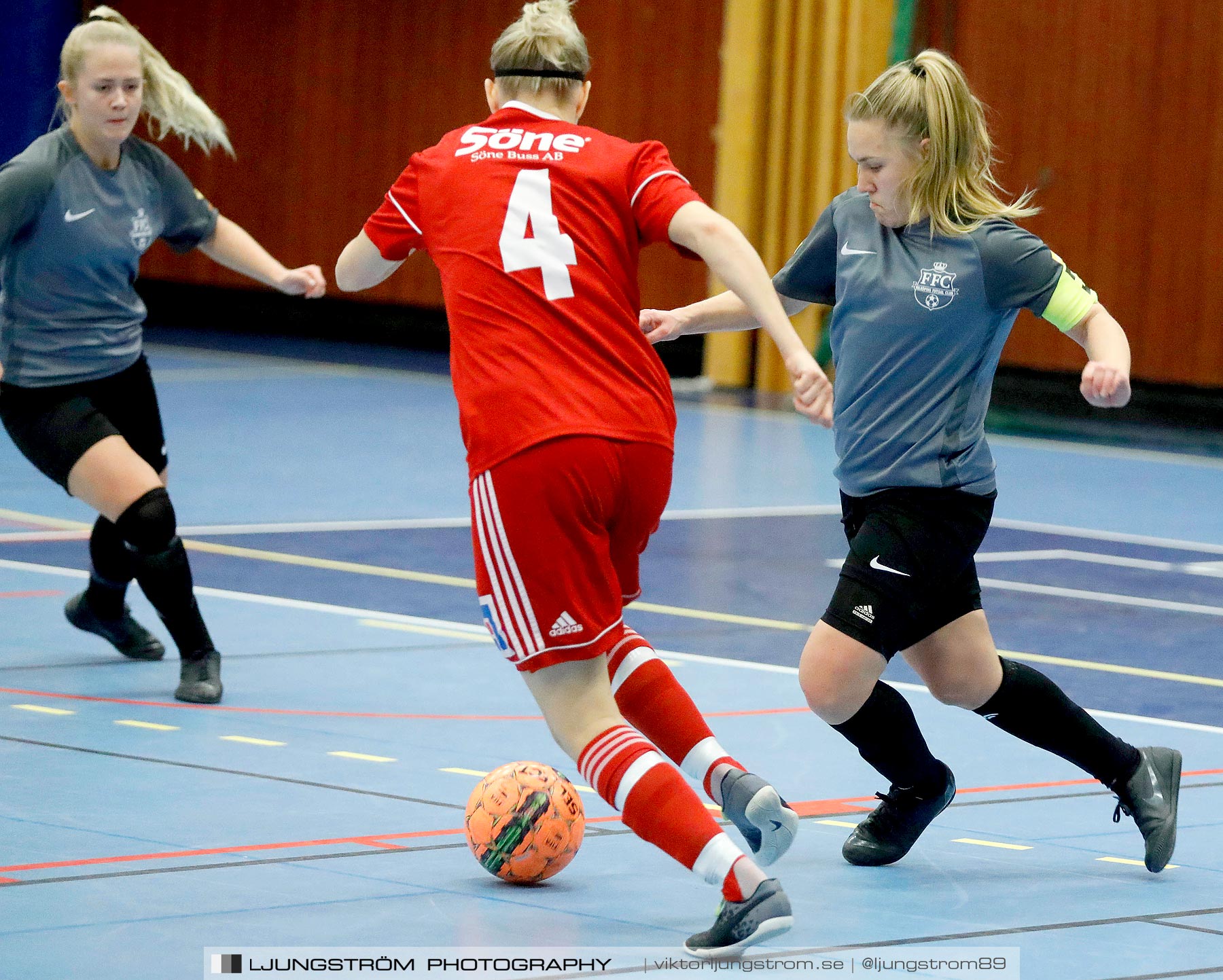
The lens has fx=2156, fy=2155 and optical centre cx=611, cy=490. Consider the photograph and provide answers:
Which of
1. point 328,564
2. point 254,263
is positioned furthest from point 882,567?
point 328,564

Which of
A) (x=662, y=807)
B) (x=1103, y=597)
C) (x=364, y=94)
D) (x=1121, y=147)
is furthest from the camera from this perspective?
(x=364, y=94)

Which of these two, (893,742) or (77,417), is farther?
(77,417)

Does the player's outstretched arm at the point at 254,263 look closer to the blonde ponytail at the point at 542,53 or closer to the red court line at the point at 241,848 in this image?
the red court line at the point at 241,848

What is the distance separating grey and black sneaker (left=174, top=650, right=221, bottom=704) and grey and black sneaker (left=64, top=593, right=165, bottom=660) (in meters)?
0.52

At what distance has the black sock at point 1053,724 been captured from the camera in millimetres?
4492

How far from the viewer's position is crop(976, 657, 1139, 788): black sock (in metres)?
4.49

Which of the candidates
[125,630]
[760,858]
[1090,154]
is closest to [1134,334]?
[1090,154]

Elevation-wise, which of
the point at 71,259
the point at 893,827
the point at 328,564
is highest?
the point at 71,259

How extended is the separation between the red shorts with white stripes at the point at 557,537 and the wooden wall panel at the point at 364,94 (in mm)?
12668

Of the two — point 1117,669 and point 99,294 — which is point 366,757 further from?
point 1117,669

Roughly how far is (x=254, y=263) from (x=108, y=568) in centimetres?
104

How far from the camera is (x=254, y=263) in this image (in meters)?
6.29

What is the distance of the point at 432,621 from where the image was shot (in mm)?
7359

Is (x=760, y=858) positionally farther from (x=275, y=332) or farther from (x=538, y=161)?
(x=275, y=332)
